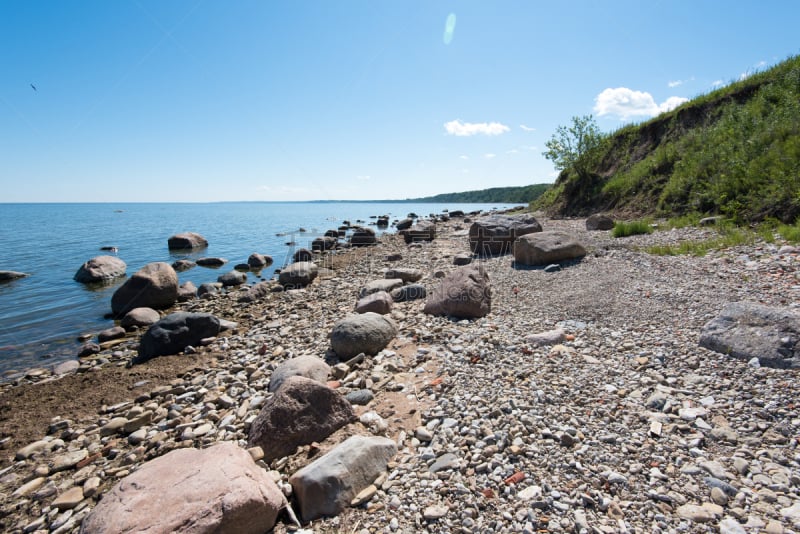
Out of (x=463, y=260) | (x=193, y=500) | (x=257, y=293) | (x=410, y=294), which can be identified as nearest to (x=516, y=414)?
(x=193, y=500)

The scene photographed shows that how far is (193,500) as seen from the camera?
112 inches

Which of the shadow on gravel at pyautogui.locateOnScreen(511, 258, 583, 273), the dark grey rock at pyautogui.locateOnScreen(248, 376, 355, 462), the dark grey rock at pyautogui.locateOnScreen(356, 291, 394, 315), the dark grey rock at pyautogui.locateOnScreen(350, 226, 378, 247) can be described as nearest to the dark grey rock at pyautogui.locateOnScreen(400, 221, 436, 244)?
the dark grey rock at pyautogui.locateOnScreen(350, 226, 378, 247)

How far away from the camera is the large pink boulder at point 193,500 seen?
8.88 feet

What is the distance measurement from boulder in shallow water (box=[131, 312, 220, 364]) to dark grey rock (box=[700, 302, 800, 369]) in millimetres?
9700

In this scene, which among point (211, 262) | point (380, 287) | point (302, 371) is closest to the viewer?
point (302, 371)

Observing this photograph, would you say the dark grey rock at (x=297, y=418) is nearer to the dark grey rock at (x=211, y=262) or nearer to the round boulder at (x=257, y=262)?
the round boulder at (x=257, y=262)

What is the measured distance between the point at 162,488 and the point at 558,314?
6.34m

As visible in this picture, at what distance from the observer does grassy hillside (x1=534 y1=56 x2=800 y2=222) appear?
1127 cm

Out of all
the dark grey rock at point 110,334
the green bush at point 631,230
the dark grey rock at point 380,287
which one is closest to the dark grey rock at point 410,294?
the dark grey rock at point 380,287

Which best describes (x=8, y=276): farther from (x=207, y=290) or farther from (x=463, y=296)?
(x=463, y=296)

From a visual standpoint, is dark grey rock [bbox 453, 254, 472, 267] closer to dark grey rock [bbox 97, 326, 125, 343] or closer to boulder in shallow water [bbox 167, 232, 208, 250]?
dark grey rock [bbox 97, 326, 125, 343]

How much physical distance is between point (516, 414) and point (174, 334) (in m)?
7.85

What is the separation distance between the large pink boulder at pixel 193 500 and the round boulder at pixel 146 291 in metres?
10.8

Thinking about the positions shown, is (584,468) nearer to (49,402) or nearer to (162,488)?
(162,488)
